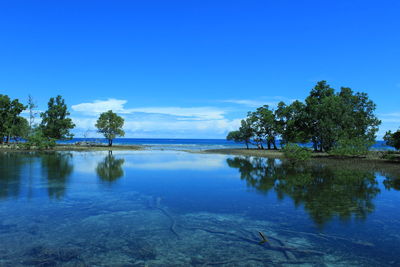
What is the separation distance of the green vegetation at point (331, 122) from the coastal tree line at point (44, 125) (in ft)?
149

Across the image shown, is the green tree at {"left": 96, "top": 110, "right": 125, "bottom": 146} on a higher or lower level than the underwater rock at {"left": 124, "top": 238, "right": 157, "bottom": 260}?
higher

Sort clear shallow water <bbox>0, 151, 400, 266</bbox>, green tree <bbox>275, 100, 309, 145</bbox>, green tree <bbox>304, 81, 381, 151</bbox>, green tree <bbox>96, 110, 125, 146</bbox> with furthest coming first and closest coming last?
green tree <bbox>96, 110, 125, 146</bbox> → green tree <bbox>275, 100, 309, 145</bbox> → green tree <bbox>304, 81, 381, 151</bbox> → clear shallow water <bbox>0, 151, 400, 266</bbox>

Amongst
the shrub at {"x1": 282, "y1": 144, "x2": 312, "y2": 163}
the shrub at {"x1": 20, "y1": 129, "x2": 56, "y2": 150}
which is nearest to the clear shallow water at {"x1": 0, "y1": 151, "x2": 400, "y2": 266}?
the shrub at {"x1": 282, "y1": 144, "x2": 312, "y2": 163}

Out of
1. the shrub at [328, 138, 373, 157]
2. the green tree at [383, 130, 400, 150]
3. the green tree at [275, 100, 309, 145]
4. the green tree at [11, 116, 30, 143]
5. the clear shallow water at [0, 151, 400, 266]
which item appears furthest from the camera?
the green tree at [11, 116, 30, 143]

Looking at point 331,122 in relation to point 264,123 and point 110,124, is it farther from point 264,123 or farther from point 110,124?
point 110,124

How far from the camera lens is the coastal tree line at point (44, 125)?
235ft

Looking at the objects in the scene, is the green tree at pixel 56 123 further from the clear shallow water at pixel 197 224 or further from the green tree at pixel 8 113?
the clear shallow water at pixel 197 224

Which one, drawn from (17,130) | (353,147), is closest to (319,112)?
(353,147)

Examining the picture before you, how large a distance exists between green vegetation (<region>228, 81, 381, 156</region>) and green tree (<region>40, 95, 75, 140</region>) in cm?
5459

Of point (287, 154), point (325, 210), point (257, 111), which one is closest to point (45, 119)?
point (257, 111)

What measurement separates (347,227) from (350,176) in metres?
16.8

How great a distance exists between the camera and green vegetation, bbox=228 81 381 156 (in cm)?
4615

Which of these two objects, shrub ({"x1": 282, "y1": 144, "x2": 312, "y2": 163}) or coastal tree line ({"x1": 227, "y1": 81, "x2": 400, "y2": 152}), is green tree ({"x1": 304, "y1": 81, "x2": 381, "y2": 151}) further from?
shrub ({"x1": 282, "y1": 144, "x2": 312, "y2": 163})

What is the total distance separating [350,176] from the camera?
26969mm
